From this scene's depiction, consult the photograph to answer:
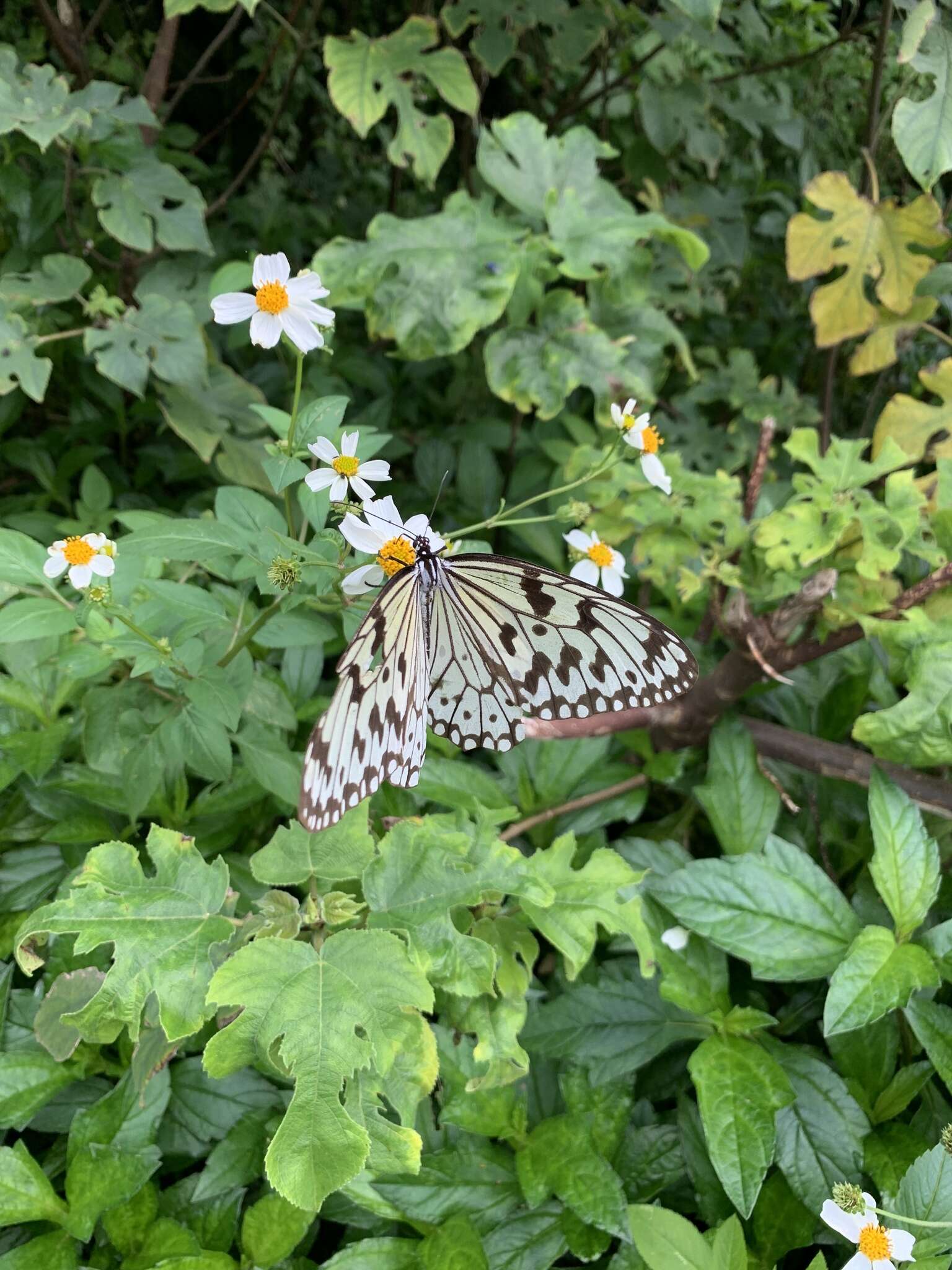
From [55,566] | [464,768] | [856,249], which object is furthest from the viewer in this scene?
[856,249]

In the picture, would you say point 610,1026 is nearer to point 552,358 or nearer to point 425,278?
point 552,358

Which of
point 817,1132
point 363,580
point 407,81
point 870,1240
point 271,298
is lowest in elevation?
point 817,1132

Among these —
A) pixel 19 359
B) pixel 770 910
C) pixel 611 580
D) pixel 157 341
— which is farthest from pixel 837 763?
pixel 19 359

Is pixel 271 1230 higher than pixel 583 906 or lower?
lower

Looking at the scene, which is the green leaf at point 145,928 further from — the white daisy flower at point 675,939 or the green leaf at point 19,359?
the green leaf at point 19,359

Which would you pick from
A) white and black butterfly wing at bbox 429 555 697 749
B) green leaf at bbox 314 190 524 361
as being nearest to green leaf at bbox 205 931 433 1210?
white and black butterfly wing at bbox 429 555 697 749

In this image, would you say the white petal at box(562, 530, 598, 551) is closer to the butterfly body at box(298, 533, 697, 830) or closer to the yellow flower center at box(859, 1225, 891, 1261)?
the butterfly body at box(298, 533, 697, 830)

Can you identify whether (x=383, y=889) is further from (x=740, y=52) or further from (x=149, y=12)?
(x=149, y=12)
